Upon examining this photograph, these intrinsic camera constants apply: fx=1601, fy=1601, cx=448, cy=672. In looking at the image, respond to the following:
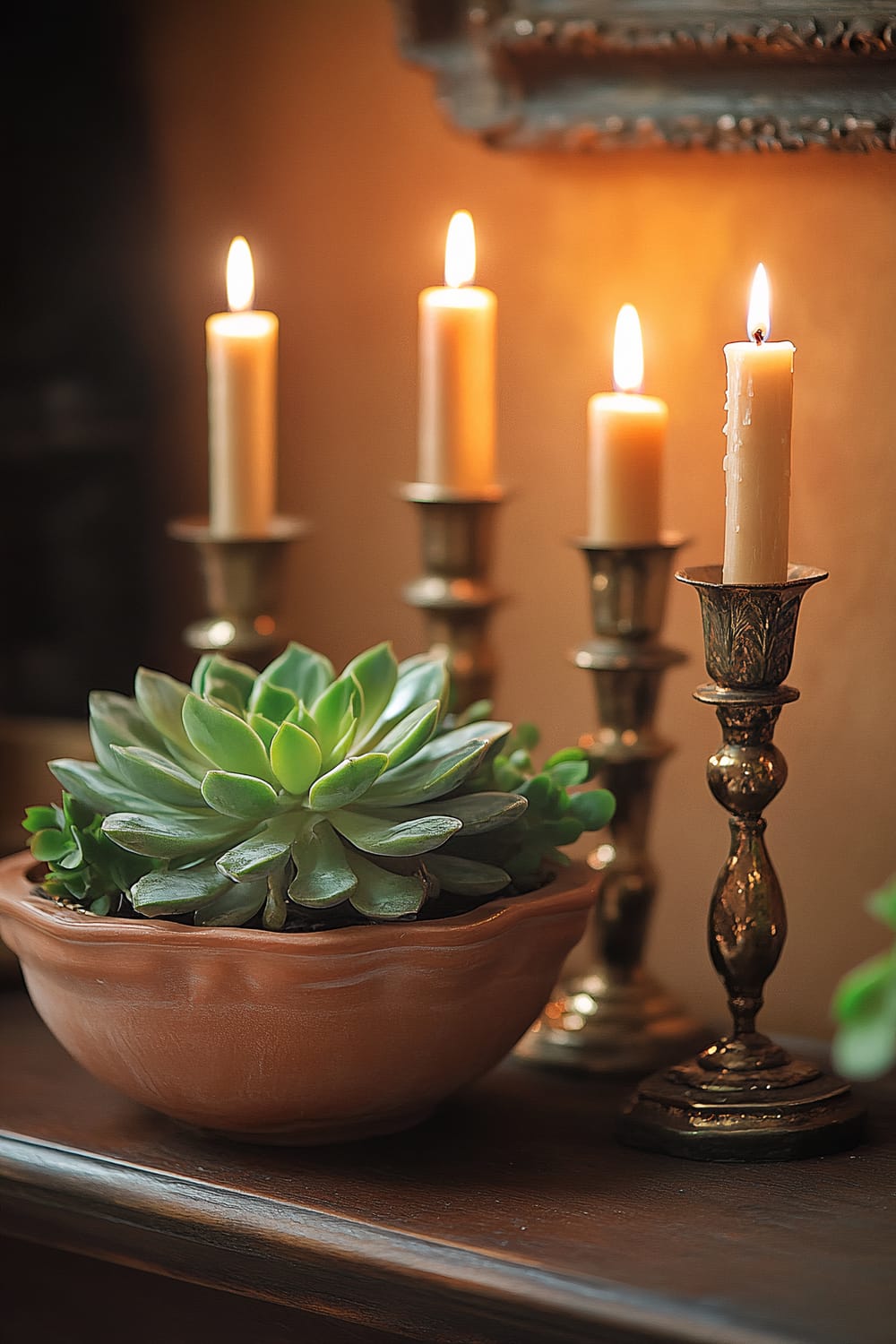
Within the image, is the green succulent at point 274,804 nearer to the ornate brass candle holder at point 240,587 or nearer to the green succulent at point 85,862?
the green succulent at point 85,862

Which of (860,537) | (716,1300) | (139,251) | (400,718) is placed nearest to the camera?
(716,1300)

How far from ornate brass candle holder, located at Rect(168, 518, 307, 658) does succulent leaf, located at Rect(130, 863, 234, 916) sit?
0.63 feet

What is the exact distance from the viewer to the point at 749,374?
0.49 meters

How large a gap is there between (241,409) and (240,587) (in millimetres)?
74

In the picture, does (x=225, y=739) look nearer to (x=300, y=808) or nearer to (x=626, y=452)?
(x=300, y=808)

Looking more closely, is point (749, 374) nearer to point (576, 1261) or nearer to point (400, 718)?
point (400, 718)

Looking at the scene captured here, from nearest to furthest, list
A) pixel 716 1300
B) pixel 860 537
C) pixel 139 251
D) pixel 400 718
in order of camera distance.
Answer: pixel 716 1300 < pixel 400 718 < pixel 860 537 < pixel 139 251

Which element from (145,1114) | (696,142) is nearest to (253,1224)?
(145,1114)

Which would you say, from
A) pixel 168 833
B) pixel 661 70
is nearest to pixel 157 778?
pixel 168 833

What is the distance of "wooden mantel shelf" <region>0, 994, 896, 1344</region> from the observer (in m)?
0.42

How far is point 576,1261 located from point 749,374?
0.86 ft

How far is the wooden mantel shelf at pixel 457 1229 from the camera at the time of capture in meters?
0.42

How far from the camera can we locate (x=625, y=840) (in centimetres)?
63

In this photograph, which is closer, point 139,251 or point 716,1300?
point 716,1300
